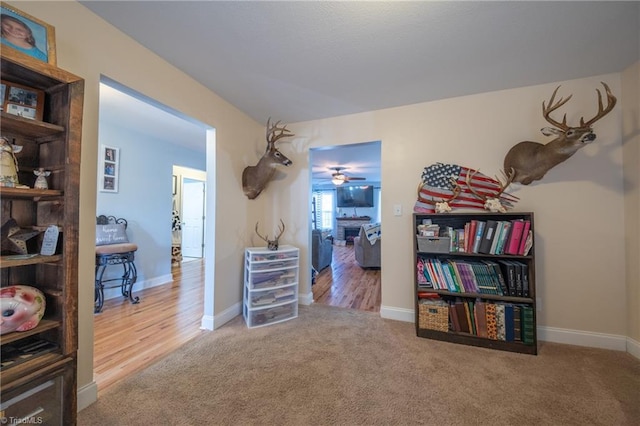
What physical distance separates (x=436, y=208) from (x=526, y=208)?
0.76m

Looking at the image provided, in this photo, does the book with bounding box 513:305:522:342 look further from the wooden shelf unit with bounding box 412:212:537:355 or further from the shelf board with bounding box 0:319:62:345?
the shelf board with bounding box 0:319:62:345

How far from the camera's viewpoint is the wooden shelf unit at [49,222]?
3.06ft

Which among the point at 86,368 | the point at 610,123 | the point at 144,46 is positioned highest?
the point at 144,46

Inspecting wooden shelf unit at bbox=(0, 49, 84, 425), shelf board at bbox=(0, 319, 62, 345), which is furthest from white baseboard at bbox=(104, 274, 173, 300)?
shelf board at bbox=(0, 319, 62, 345)

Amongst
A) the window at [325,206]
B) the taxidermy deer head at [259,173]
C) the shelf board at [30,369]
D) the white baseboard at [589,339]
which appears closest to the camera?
the shelf board at [30,369]

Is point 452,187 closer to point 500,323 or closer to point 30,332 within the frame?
point 500,323

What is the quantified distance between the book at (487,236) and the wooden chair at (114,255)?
3910mm

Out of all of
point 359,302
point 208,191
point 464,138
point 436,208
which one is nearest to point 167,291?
point 208,191

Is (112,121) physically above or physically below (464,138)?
above

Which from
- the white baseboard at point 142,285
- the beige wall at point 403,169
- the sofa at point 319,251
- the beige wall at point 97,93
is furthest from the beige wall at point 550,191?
the white baseboard at point 142,285

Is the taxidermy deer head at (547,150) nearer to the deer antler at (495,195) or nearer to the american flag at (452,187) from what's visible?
the deer antler at (495,195)

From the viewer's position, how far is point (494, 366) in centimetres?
173

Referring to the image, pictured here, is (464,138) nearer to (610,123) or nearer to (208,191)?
(610,123)

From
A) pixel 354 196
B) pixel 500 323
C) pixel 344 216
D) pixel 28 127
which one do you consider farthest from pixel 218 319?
pixel 344 216
